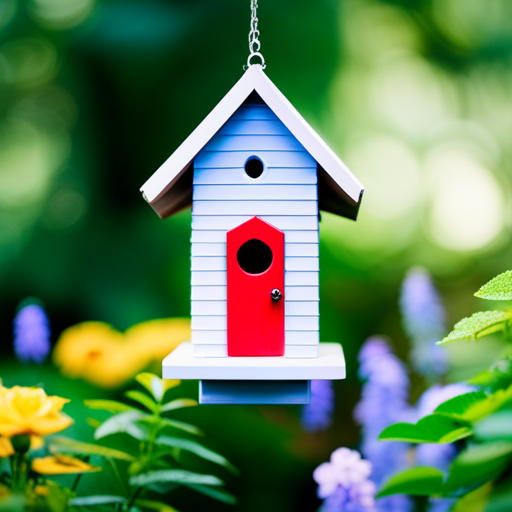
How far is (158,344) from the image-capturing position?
8.38ft

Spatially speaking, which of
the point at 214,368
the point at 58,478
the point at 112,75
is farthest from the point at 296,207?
the point at 112,75

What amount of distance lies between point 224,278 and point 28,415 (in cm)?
65

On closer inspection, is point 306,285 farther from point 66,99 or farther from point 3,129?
point 3,129

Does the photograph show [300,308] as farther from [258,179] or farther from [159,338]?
[159,338]

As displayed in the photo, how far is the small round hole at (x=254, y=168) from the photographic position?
5.65 ft

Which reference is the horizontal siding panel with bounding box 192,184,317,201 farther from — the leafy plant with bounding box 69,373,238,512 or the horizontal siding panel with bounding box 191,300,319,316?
the leafy plant with bounding box 69,373,238,512

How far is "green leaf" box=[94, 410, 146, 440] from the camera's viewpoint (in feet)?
4.57

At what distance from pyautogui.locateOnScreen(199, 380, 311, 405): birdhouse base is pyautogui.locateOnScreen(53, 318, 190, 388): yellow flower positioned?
0.89 m

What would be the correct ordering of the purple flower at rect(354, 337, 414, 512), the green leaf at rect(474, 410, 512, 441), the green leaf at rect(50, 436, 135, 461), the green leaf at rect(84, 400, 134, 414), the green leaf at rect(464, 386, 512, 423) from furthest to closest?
the purple flower at rect(354, 337, 414, 512)
the green leaf at rect(84, 400, 134, 414)
the green leaf at rect(50, 436, 135, 461)
the green leaf at rect(464, 386, 512, 423)
the green leaf at rect(474, 410, 512, 441)

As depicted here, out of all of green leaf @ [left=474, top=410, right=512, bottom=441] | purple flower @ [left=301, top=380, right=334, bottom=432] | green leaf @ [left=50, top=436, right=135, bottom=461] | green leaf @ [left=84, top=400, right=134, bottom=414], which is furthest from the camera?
purple flower @ [left=301, top=380, right=334, bottom=432]

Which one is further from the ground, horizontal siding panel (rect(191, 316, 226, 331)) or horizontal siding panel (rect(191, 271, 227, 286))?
horizontal siding panel (rect(191, 271, 227, 286))

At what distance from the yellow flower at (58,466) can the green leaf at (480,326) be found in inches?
27.7

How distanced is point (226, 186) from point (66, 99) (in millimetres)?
2531

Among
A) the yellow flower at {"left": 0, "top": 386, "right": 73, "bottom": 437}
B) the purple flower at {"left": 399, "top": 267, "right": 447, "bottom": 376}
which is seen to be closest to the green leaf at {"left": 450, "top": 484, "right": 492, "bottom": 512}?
the yellow flower at {"left": 0, "top": 386, "right": 73, "bottom": 437}
